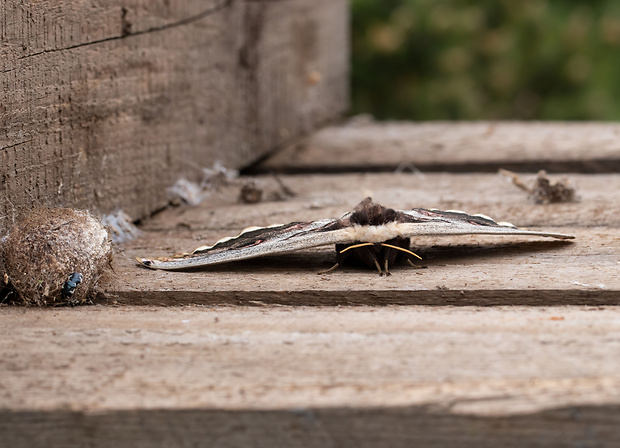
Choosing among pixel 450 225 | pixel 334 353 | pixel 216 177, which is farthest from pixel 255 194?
pixel 334 353

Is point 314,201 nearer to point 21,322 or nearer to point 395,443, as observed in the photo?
point 21,322

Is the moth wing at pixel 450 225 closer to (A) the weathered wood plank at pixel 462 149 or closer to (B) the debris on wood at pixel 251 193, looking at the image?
(B) the debris on wood at pixel 251 193

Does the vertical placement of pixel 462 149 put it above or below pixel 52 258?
above

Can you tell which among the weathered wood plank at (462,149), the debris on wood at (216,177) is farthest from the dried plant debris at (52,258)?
the weathered wood plank at (462,149)

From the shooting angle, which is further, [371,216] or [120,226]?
[120,226]

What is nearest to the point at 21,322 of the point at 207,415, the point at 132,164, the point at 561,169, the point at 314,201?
the point at 207,415

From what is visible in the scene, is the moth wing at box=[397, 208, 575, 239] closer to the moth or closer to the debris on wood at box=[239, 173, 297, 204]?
the moth

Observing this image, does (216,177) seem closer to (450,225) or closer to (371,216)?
(371,216)
